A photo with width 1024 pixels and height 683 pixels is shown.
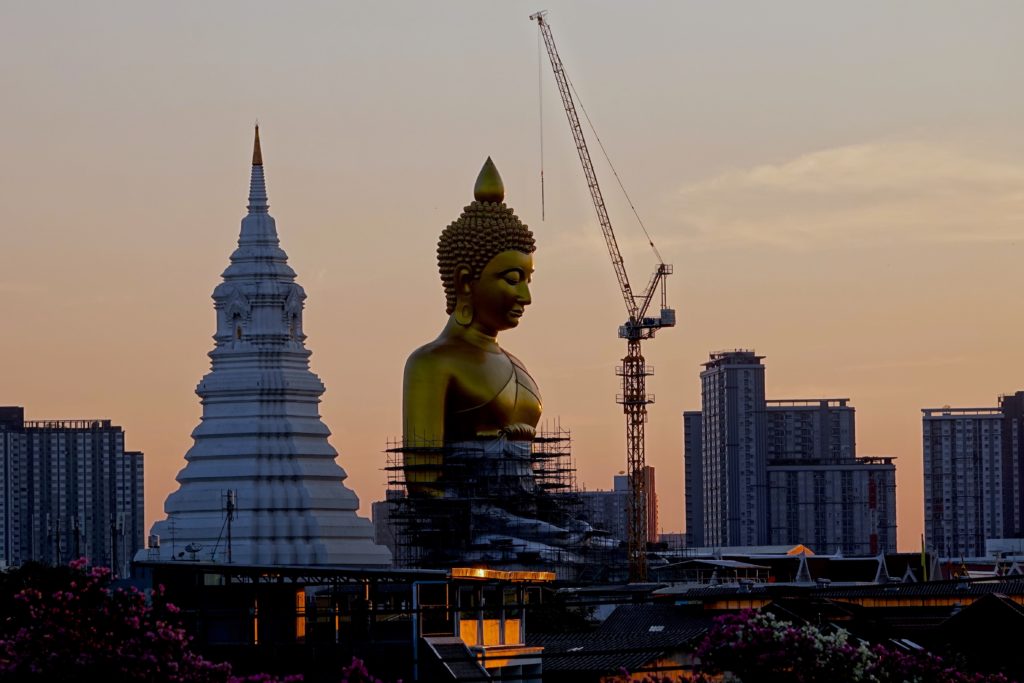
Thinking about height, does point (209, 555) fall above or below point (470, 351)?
below

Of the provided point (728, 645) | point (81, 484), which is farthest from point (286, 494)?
point (81, 484)

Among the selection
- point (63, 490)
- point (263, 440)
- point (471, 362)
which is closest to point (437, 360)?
point (471, 362)

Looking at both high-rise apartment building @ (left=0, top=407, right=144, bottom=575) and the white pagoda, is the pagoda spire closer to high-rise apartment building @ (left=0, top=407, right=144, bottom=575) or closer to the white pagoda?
the white pagoda

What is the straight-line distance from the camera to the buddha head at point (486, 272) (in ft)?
337

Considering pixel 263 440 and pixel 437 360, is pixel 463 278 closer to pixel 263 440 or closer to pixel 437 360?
pixel 437 360

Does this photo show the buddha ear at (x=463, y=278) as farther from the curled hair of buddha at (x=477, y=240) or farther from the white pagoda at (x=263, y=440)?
the white pagoda at (x=263, y=440)

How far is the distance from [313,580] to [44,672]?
17666 millimetres

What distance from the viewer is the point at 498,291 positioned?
102375 mm

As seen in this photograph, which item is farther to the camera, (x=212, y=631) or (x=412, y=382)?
(x=412, y=382)

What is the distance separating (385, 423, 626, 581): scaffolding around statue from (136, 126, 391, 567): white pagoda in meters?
3.11

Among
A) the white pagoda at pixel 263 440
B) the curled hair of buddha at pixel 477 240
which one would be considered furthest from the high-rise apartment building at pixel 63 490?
the curled hair of buddha at pixel 477 240

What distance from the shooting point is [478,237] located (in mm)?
102688

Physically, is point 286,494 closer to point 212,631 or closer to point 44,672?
point 212,631

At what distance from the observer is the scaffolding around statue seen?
99312 millimetres
